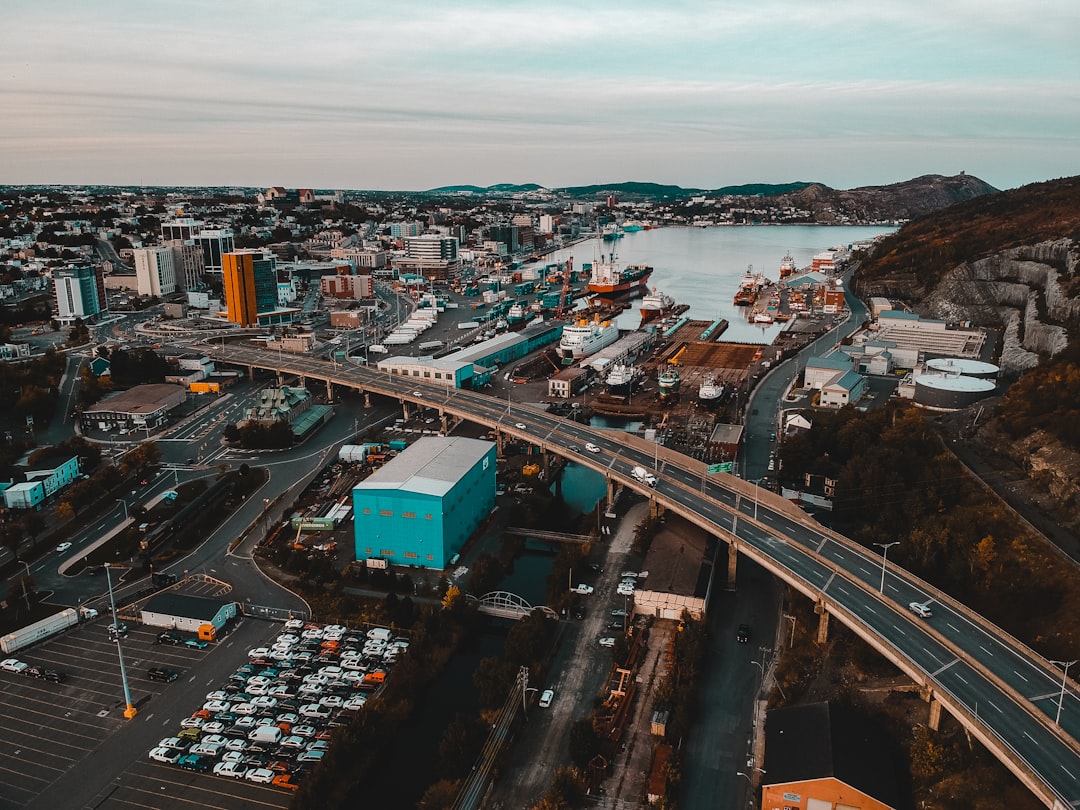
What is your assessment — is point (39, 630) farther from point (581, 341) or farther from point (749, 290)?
point (749, 290)

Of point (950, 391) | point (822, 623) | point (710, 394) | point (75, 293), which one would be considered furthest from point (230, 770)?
point (75, 293)

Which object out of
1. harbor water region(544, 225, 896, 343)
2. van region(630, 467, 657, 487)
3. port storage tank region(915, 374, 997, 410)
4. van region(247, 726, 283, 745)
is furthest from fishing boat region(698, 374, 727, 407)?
van region(247, 726, 283, 745)

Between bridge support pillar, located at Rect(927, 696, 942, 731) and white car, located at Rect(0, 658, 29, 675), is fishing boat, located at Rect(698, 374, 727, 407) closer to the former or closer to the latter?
bridge support pillar, located at Rect(927, 696, 942, 731)

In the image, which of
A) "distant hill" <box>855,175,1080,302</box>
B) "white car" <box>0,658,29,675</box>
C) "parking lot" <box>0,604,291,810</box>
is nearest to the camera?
"parking lot" <box>0,604,291,810</box>

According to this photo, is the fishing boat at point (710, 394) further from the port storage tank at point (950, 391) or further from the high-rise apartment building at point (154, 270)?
the high-rise apartment building at point (154, 270)

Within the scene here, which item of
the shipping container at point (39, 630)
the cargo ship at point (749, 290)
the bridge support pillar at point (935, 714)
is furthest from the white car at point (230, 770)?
the cargo ship at point (749, 290)

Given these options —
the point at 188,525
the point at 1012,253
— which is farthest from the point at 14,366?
the point at 1012,253

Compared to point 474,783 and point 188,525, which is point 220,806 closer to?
point 474,783
